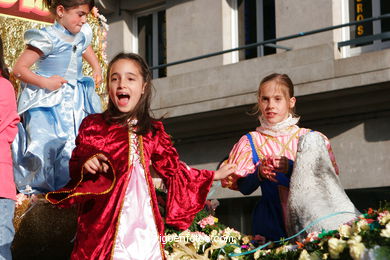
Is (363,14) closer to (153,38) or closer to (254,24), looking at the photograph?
(254,24)

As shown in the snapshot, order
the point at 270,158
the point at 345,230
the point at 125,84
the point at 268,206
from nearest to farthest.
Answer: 1. the point at 345,230
2. the point at 125,84
3. the point at 270,158
4. the point at 268,206

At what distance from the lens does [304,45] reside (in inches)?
585

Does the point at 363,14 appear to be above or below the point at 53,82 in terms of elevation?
above

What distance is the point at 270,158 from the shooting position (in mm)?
5523

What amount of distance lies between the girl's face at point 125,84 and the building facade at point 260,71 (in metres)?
8.50

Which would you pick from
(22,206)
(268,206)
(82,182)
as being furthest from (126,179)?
(22,206)

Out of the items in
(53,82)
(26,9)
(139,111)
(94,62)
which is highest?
(26,9)

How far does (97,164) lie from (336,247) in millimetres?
1509

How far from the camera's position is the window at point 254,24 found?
1609cm

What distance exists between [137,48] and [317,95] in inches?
248

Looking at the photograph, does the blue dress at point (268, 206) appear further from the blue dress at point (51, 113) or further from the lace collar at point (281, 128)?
the blue dress at point (51, 113)

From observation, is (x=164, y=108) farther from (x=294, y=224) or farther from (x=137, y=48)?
(x=294, y=224)

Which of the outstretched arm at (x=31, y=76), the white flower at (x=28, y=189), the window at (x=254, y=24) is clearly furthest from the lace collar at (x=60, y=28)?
the window at (x=254, y=24)

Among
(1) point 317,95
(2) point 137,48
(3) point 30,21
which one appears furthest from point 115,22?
(3) point 30,21
